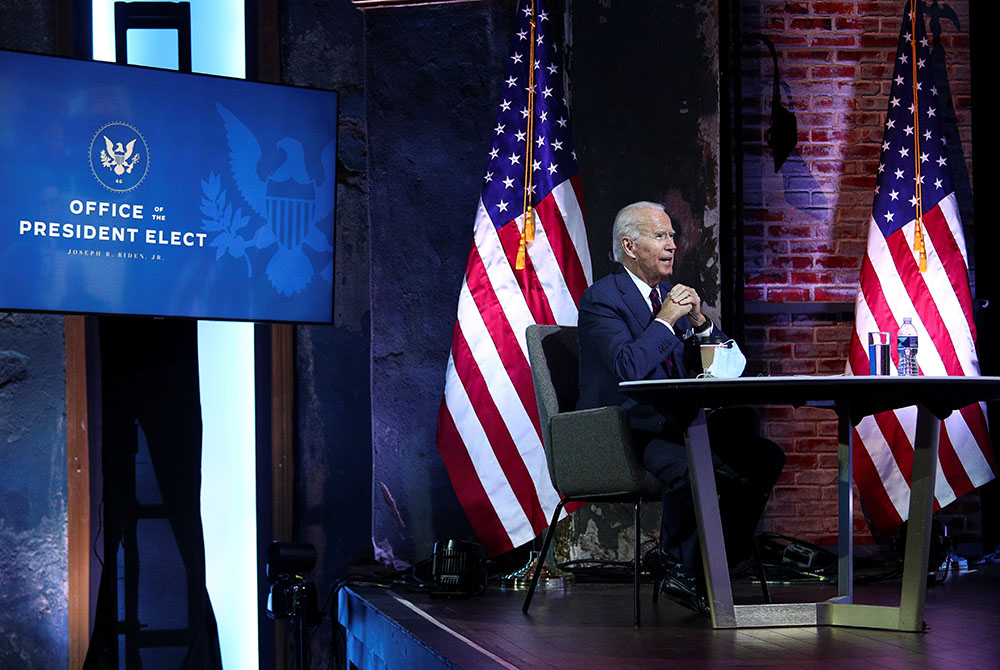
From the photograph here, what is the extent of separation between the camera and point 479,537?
390 cm

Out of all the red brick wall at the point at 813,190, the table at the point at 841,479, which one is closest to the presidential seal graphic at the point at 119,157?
the table at the point at 841,479

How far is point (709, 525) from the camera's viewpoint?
2715mm

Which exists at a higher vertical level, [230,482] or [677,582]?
[230,482]

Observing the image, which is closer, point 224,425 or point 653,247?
point 653,247

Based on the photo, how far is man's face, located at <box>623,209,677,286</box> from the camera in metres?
3.36

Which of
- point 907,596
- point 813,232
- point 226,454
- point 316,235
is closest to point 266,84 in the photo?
point 316,235

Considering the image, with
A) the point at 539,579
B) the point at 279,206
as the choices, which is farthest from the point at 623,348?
the point at 279,206

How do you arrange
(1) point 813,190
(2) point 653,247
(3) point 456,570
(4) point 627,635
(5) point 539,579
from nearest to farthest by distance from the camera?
1. (4) point 627,635
2. (2) point 653,247
3. (3) point 456,570
4. (5) point 539,579
5. (1) point 813,190

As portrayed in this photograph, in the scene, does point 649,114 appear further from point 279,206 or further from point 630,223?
point 279,206

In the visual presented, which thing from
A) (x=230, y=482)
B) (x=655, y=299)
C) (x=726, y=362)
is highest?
(x=655, y=299)

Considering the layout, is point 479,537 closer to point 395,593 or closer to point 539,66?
point 395,593

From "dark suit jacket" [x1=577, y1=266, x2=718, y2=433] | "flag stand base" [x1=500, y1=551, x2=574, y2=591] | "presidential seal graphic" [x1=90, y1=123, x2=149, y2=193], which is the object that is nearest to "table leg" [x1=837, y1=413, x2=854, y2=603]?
"dark suit jacket" [x1=577, y1=266, x2=718, y2=433]

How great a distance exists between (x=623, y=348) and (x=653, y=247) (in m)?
0.44

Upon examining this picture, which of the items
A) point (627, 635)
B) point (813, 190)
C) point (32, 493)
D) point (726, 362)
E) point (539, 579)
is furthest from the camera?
point (813, 190)
